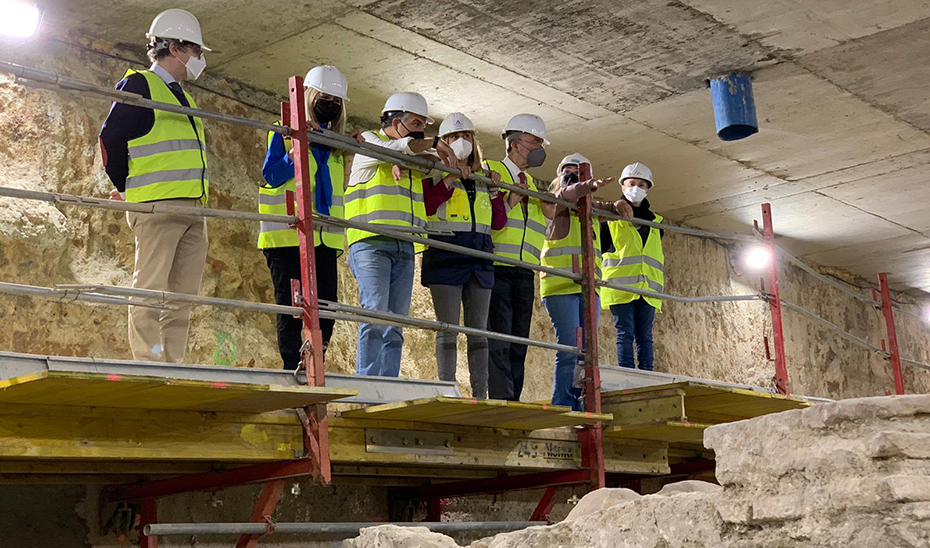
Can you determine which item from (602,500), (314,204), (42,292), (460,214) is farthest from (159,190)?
(602,500)

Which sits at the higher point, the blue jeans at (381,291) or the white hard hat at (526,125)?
the white hard hat at (526,125)

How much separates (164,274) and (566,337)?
2.31 meters

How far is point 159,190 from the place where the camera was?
471cm

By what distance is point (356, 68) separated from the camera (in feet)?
23.8

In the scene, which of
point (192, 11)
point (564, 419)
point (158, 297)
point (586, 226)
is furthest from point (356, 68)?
point (158, 297)

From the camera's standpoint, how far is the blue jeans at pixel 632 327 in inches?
278

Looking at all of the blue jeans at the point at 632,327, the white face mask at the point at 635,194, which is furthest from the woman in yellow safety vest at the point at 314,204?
the white face mask at the point at 635,194

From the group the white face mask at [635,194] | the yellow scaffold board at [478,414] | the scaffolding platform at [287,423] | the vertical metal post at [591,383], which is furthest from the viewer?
the white face mask at [635,194]

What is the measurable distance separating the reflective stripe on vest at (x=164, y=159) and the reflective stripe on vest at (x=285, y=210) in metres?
0.38

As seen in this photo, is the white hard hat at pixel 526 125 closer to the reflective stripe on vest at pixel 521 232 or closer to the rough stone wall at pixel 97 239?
the reflective stripe on vest at pixel 521 232

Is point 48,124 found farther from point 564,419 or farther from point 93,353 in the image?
point 564,419

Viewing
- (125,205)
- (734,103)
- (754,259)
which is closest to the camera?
(125,205)

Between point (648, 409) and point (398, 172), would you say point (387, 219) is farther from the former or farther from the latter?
point (648, 409)

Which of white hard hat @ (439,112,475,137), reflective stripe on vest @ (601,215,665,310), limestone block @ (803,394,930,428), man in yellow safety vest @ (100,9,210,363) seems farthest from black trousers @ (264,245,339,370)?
limestone block @ (803,394,930,428)
